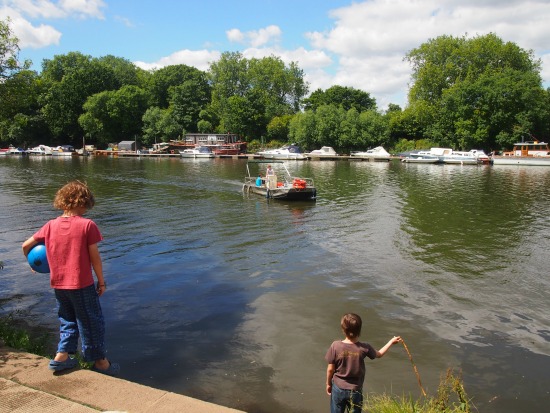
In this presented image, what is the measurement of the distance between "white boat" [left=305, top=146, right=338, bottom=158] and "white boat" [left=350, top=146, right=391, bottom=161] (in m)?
4.28

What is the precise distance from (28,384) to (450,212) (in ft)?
80.9

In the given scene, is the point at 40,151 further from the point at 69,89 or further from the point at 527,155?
the point at 527,155

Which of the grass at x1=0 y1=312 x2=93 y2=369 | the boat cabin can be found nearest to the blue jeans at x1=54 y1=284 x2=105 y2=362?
the grass at x1=0 y1=312 x2=93 y2=369

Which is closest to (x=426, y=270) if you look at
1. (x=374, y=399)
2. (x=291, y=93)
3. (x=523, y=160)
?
(x=374, y=399)

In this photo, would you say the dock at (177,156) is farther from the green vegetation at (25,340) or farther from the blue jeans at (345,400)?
the blue jeans at (345,400)

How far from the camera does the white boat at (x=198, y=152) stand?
89.1 metres

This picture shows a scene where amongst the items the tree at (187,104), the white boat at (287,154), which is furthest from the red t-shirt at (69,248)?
the tree at (187,104)

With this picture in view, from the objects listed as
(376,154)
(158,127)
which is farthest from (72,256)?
(158,127)

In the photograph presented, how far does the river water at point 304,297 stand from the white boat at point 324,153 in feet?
201

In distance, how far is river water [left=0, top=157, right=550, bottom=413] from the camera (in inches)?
311

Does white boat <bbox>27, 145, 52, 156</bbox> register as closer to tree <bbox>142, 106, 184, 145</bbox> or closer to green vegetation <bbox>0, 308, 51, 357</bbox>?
tree <bbox>142, 106, 184, 145</bbox>

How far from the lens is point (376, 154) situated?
275 feet

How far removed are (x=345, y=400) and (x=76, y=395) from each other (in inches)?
121

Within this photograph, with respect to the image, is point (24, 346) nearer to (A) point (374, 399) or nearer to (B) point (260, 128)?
(A) point (374, 399)
